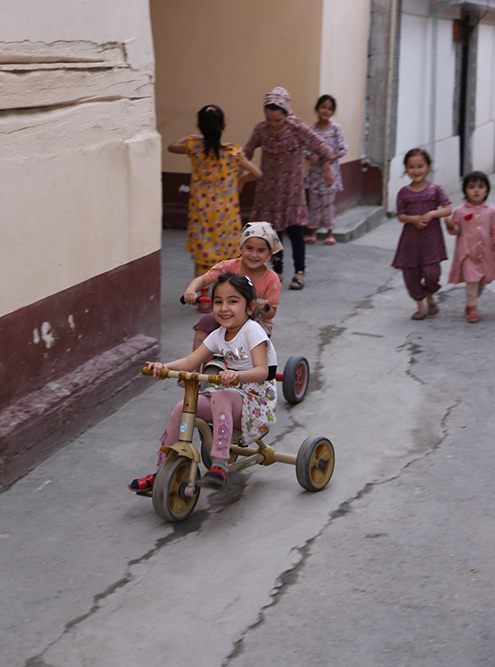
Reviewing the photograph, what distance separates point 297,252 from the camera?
7.57 m

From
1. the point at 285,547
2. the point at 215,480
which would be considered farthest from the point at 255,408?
the point at 285,547

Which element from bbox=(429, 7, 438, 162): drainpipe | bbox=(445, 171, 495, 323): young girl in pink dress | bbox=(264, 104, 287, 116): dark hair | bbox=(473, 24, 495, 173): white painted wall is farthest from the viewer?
bbox=(473, 24, 495, 173): white painted wall

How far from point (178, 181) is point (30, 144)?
6.32m

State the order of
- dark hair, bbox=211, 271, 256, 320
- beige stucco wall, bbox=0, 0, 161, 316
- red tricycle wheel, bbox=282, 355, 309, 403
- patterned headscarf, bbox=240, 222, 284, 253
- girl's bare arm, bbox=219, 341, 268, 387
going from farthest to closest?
red tricycle wheel, bbox=282, 355, 309, 403
patterned headscarf, bbox=240, 222, 284, 253
beige stucco wall, bbox=0, 0, 161, 316
dark hair, bbox=211, 271, 256, 320
girl's bare arm, bbox=219, 341, 268, 387

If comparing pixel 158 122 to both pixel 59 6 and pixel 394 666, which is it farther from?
pixel 394 666

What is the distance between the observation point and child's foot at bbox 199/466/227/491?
3.56 m

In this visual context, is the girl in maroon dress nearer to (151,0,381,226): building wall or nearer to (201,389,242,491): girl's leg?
(201,389,242,491): girl's leg

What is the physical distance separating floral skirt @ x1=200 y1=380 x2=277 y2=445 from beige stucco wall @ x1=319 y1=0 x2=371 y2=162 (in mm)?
6429

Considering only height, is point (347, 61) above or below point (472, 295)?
above

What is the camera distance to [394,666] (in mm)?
2654

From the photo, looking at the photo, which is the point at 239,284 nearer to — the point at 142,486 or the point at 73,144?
the point at 142,486

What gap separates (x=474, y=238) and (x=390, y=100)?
16.7ft

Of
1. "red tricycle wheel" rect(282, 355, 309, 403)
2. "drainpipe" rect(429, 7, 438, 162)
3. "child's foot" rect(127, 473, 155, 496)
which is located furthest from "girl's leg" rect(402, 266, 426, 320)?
"drainpipe" rect(429, 7, 438, 162)

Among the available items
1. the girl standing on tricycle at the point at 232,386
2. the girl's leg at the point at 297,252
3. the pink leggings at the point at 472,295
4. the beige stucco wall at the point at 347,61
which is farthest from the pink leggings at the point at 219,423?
the beige stucco wall at the point at 347,61
